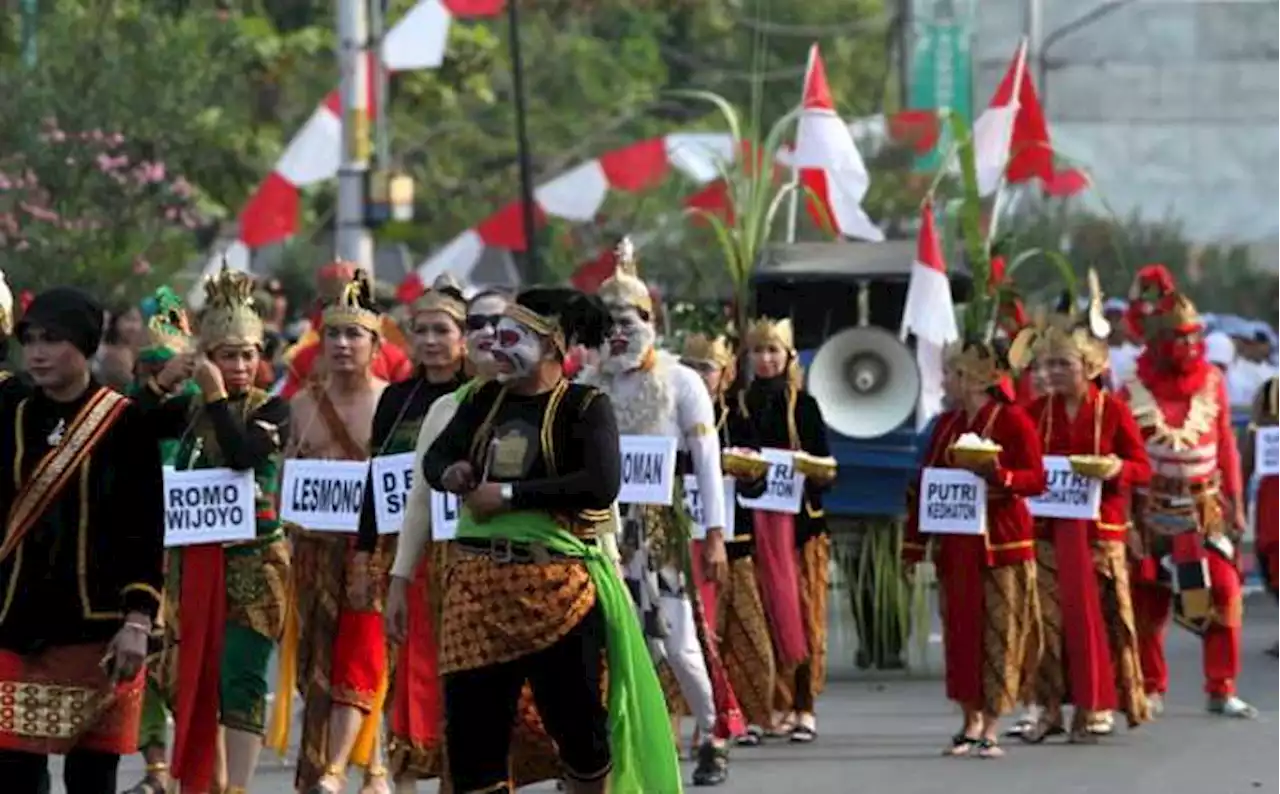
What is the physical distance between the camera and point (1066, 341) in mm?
15875

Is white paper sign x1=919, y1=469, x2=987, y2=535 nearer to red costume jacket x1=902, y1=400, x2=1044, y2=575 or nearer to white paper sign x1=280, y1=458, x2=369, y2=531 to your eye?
red costume jacket x1=902, y1=400, x2=1044, y2=575

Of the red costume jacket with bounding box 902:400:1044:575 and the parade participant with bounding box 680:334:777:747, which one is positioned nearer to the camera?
the red costume jacket with bounding box 902:400:1044:575

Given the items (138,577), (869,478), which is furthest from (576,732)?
(869,478)

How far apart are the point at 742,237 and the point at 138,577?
10088mm

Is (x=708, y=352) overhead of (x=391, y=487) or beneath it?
overhead

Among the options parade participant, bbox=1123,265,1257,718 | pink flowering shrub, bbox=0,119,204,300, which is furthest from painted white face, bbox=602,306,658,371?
pink flowering shrub, bbox=0,119,204,300

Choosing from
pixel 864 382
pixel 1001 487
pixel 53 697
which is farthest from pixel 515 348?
pixel 864 382

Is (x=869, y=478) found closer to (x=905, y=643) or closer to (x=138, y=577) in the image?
(x=905, y=643)

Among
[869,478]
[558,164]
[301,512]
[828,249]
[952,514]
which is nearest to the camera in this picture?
[301,512]

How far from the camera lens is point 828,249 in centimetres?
2142

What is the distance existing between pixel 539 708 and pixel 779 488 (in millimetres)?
5545

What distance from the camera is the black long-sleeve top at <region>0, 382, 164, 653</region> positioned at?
977 centimetres

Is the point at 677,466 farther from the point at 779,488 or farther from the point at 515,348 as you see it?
the point at 515,348

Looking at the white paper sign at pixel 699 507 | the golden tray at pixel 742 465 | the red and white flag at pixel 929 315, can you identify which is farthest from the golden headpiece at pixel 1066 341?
the red and white flag at pixel 929 315
